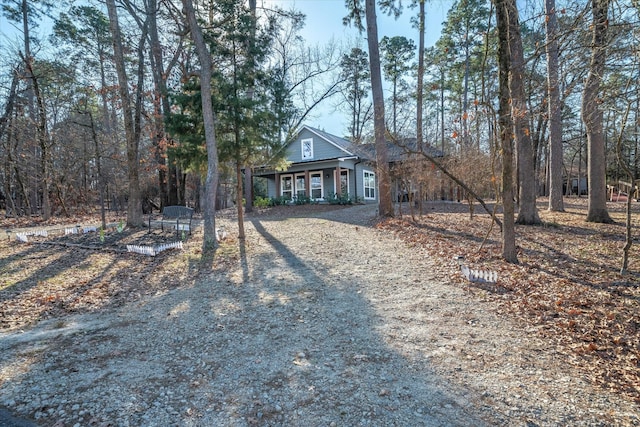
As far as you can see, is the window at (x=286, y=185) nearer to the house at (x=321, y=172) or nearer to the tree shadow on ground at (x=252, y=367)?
the house at (x=321, y=172)

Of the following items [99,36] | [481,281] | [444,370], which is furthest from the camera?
[99,36]

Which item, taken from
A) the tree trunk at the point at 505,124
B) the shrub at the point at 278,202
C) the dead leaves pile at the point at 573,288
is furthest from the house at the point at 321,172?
the tree trunk at the point at 505,124

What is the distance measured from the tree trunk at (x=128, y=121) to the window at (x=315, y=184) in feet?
34.1

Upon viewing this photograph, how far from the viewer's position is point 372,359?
2.93 metres

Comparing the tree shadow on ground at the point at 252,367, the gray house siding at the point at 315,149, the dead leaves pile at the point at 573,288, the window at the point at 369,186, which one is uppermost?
the gray house siding at the point at 315,149

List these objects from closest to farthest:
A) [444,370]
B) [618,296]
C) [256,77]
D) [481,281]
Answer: [444,370] < [618,296] < [481,281] < [256,77]

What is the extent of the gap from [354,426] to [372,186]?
19427 millimetres

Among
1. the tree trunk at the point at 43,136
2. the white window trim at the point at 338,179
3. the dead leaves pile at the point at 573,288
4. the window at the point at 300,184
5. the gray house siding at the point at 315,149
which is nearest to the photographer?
the dead leaves pile at the point at 573,288

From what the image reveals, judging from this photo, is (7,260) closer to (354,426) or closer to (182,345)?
(182,345)

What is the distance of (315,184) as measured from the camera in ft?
65.0

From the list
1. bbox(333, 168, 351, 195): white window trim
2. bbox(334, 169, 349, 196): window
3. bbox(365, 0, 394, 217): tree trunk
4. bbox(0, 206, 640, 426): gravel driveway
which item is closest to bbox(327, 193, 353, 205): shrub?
bbox(333, 168, 351, 195): white window trim

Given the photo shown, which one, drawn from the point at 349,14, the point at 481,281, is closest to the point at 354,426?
the point at 481,281

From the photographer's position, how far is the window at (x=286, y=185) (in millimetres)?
20484

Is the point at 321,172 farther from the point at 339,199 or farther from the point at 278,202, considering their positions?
the point at 278,202
